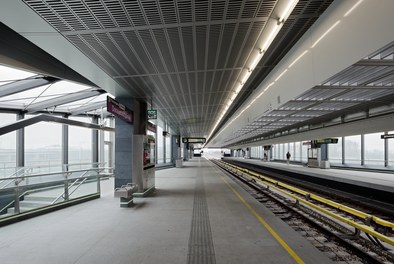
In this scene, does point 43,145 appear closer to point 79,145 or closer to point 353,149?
point 79,145

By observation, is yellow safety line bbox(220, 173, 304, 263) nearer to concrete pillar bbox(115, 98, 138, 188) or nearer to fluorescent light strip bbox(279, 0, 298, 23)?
fluorescent light strip bbox(279, 0, 298, 23)

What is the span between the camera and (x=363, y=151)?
27.5 metres

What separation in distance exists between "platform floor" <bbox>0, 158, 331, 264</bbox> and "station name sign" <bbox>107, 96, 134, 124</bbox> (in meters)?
3.32

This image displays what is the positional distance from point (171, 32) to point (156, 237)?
4.16m

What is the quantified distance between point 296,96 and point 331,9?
273 cm

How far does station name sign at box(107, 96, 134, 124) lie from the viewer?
30.6 ft

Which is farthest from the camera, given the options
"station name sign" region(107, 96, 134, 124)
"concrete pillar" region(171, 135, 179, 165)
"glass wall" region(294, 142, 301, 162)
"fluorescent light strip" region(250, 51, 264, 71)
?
"glass wall" region(294, 142, 301, 162)

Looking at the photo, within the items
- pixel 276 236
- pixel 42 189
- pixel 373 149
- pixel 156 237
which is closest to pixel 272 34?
pixel 276 236

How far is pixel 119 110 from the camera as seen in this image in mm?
9953

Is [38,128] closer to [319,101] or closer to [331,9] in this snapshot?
[319,101]

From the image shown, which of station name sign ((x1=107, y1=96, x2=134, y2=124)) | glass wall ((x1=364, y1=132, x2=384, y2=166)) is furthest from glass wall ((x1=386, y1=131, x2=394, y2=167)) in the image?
station name sign ((x1=107, y1=96, x2=134, y2=124))

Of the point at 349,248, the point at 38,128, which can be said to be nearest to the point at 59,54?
the point at 349,248

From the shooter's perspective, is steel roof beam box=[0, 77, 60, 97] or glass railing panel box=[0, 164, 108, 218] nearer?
glass railing panel box=[0, 164, 108, 218]

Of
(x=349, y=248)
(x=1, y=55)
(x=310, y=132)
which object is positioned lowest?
(x=349, y=248)
